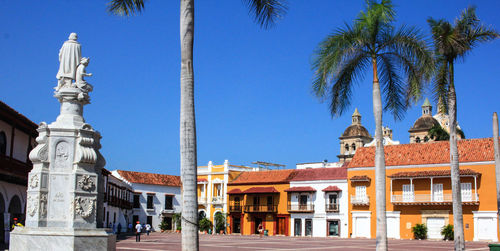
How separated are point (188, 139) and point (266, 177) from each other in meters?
52.4

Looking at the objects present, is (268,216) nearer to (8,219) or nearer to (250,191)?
(250,191)

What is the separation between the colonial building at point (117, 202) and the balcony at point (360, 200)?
22563 mm

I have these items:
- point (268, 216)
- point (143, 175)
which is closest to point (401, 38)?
point (268, 216)

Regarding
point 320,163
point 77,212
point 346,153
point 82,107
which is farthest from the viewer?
point 346,153

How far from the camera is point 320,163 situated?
267 feet

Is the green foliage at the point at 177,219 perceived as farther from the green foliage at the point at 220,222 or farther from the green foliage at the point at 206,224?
the green foliage at the point at 220,222

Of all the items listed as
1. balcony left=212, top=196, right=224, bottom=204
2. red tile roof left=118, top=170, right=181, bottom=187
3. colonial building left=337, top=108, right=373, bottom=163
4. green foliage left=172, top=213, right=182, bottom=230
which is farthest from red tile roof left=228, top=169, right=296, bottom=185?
colonial building left=337, top=108, right=373, bottom=163

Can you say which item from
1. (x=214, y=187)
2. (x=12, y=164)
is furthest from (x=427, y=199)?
(x=12, y=164)

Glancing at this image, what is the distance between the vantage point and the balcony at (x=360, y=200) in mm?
51000

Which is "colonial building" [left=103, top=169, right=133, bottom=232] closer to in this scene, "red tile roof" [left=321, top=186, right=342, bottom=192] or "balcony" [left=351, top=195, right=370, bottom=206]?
"red tile roof" [left=321, top=186, right=342, bottom=192]

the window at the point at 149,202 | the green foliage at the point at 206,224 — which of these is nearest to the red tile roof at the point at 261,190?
the green foliage at the point at 206,224

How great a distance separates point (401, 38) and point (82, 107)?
31.5 ft

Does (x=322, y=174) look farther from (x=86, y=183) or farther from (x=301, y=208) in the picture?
(x=86, y=183)

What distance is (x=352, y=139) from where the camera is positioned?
116m
